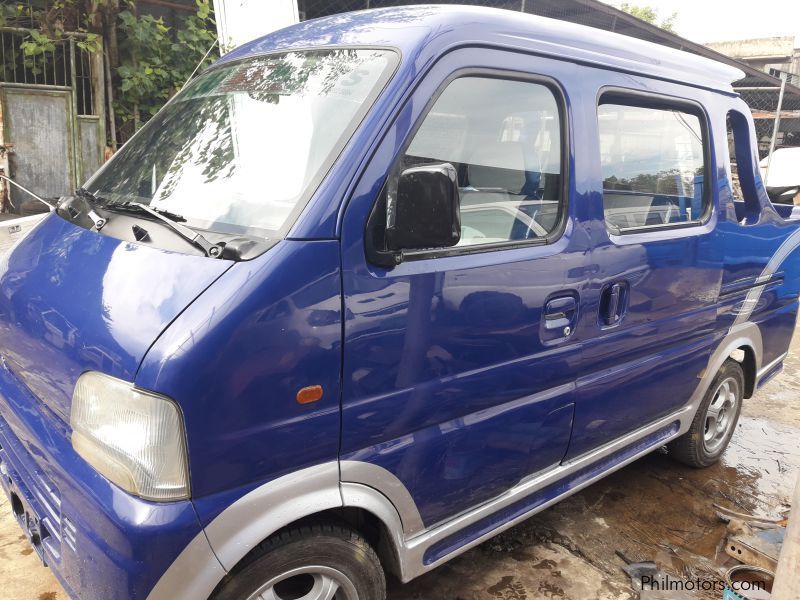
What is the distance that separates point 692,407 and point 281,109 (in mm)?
2693

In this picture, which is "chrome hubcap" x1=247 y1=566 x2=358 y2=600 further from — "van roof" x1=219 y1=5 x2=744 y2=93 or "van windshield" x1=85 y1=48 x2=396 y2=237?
"van roof" x1=219 y1=5 x2=744 y2=93

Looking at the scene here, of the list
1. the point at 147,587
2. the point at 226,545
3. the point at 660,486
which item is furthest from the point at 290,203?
the point at 660,486

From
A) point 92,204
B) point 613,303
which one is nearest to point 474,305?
point 613,303

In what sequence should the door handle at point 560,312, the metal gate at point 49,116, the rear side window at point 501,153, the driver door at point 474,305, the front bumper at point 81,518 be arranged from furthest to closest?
1. the metal gate at point 49,116
2. the door handle at point 560,312
3. the rear side window at point 501,153
4. the driver door at point 474,305
5. the front bumper at point 81,518

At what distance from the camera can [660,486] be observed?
362cm

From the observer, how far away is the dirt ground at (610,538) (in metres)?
2.60

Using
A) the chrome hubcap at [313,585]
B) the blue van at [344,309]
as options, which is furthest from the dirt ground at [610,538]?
the chrome hubcap at [313,585]

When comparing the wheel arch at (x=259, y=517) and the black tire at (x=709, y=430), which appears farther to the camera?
the black tire at (x=709, y=430)

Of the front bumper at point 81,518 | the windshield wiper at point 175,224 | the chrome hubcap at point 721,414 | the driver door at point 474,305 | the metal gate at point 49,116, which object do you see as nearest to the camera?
the front bumper at point 81,518

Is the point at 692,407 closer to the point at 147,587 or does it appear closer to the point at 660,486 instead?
the point at 660,486

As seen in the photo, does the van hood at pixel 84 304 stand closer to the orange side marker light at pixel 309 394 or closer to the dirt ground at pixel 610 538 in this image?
the orange side marker light at pixel 309 394

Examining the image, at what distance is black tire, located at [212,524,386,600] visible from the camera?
1702mm

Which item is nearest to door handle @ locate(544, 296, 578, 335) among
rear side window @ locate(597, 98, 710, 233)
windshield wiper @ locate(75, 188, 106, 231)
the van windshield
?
rear side window @ locate(597, 98, 710, 233)

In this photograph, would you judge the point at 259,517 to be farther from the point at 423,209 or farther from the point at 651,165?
the point at 651,165
